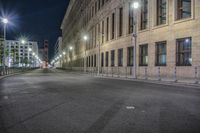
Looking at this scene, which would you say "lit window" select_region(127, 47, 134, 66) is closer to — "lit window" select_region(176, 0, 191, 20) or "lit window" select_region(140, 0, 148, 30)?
"lit window" select_region(140, 0, 148, 30)

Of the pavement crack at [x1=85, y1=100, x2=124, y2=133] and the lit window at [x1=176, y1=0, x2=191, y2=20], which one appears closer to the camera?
the pavement crack at [x1=85, y1=100, x2=124, y2=133]

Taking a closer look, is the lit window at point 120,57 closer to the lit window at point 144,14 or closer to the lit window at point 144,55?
the lit window at point 144,55

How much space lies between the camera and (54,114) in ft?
22.2

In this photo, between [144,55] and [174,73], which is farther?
[144,55]

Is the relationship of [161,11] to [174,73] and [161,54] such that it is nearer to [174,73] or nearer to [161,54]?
[161,54]

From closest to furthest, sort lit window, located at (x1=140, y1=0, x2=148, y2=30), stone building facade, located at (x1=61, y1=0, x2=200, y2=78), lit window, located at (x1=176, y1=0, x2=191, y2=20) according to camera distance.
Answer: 1. stone building facade, located at (x1=61, y1=0, x2=200, y2=78)
2. lit window, located at (x1=176, y1=0, x2=191, y2=20)
3. lit window, located at (x1=140, y1=0, x2=148, y2=30)

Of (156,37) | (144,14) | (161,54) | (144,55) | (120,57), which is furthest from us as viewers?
(120,57)

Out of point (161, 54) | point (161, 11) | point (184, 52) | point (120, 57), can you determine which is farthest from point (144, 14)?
point (184, 52)

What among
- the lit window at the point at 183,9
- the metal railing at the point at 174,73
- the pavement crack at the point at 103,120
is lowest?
the pavement crack at the point at 103,120

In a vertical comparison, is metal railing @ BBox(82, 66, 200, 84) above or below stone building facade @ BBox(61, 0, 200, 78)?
below

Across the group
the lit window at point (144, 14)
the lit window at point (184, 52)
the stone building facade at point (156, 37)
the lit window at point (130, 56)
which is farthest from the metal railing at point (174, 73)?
the lit window at point (144, 14)

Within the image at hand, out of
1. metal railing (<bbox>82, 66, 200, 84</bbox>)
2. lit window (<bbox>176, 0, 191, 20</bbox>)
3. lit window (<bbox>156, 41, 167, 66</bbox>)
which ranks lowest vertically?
→ metal railing (<bbox>82, 66, 200, 84</bbox>)

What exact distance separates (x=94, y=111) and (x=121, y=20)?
109 ft

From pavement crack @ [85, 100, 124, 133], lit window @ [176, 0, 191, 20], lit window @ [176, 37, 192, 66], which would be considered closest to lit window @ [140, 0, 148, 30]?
lit window @ [176, 0, 191, 20]
